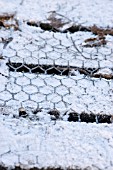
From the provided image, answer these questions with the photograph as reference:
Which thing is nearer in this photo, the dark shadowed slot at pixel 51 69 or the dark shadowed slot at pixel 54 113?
the dark shadowed slot at pixel 54 113

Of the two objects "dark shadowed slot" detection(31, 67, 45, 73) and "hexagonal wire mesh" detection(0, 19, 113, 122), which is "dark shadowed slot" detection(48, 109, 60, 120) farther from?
"dark shadowed slot" detection(31, 67, 45, 73)

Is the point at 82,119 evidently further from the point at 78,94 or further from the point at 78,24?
the point at 78,24

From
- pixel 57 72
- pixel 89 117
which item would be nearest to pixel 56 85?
pixel 57 72

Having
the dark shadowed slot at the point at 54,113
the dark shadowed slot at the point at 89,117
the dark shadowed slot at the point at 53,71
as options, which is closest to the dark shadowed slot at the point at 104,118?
the dark shadowed slot at the point at 89,117

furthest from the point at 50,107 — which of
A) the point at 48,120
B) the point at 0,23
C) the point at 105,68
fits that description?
the point at 0,23

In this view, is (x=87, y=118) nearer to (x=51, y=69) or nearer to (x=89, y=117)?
(x=89, y=117)

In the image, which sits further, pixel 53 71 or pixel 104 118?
pixel 53 71

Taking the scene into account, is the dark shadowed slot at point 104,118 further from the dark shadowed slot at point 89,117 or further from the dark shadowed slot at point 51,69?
the dark shadowed slot at point 51,69

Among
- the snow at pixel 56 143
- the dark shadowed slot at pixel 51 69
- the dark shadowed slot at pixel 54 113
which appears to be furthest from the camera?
the dark shadowed slot at pixel 51 69

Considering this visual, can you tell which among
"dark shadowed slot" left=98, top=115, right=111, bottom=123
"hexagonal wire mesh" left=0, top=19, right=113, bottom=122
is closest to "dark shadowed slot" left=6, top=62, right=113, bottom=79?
"hexagonal wire mesh" left=0, top=19, right=113, bottom=122
